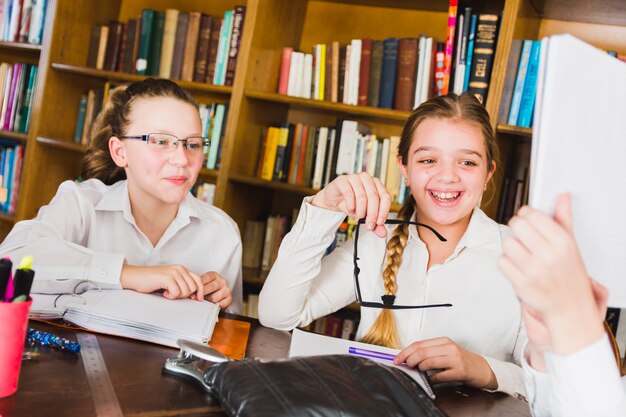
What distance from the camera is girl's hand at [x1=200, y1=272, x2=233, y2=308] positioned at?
1554 millimetres

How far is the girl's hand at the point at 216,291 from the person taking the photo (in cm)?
155

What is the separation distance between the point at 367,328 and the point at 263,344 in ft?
1.47

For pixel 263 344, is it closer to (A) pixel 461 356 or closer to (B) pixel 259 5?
(A) pixel 461 356

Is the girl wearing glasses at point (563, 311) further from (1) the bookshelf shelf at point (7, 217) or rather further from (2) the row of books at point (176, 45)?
(1) the bookshelf shelf at point (7, 217)

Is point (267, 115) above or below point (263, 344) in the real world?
above

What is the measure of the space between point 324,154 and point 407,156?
1.12 meters

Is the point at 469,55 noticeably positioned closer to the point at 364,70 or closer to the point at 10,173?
the point at 364,70

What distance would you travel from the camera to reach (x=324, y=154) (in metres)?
2.89

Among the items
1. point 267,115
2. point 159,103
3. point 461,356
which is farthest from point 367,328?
point 267,115

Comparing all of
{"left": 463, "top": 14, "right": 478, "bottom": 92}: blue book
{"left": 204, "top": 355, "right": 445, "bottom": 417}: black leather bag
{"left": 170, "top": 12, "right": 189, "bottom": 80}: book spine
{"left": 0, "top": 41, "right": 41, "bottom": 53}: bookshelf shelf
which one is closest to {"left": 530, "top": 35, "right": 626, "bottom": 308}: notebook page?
{"left": 204, "top": 355, "right": 445, "bottom": 417}: black leather bag

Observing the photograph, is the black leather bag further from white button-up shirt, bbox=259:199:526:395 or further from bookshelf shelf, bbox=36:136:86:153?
bookshelf shelf, bbox=36:136:86:153

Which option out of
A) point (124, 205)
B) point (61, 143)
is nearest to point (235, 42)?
point (61, 143)

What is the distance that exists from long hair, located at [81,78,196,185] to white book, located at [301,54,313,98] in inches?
41.9

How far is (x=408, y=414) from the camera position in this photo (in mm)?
877
